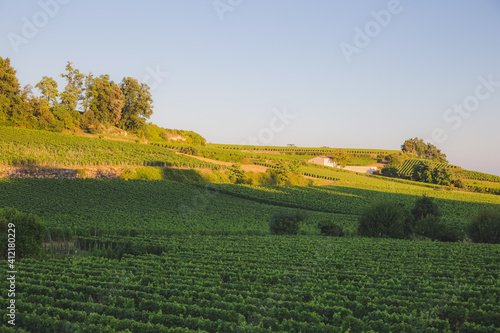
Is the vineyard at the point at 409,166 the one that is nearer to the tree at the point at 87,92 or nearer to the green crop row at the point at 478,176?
the green crop row at the point at 478,176

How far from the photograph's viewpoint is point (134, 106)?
3494 inches

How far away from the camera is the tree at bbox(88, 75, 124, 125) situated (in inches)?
3327

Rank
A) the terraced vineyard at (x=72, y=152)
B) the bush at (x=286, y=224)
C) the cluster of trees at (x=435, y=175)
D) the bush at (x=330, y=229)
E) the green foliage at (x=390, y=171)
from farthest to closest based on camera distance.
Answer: the green foliage at (x=390, y=171) → the cluster of trees at (x=435, y=175) → the terraced vineyard at (x=72, y=152) → the bush at (x=286, y=224) → the bush at (x=330, y=229)

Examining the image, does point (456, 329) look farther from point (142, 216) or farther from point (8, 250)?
point (142, 216)

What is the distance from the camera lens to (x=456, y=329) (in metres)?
9.80

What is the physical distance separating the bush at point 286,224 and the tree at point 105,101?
62.7 meters

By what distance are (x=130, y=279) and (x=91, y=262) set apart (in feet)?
13.3

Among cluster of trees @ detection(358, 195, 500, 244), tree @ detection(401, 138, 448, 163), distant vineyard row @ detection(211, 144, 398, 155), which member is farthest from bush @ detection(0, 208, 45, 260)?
tree @ detection(401, 138, 448, 163)

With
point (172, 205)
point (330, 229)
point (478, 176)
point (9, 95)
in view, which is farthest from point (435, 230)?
point (478, 176)

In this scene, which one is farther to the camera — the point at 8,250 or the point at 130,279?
the point at 8,250

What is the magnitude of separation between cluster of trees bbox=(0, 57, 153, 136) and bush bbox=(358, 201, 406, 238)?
203 ft

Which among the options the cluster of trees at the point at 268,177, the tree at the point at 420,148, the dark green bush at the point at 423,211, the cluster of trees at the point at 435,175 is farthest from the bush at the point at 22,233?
the tree at the point at 420,148

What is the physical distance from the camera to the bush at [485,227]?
29.8 m

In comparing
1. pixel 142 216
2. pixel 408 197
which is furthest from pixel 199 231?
pixel 408 197
